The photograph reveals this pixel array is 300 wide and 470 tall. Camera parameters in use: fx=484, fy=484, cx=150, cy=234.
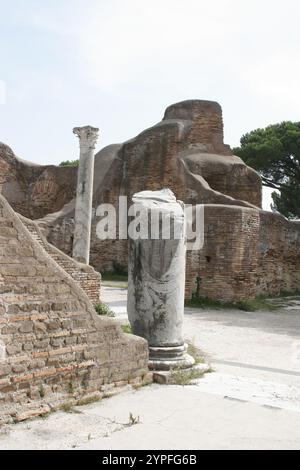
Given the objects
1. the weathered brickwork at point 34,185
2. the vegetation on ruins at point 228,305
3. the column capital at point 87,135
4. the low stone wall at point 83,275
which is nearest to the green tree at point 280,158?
the weathered brickwork at point 34,185

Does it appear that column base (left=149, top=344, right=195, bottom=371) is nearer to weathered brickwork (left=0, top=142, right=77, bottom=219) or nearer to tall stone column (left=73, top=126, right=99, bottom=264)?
tall stone column (left=73, top=126, right=99, bottom=264)

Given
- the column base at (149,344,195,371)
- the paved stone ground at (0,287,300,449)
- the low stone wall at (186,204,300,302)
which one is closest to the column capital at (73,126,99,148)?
the low stone wall at (186,204,300,302)

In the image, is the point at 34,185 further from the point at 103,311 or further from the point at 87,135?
the point at 103,311

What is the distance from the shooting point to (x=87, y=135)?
40.4 feet

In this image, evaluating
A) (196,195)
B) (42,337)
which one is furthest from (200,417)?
(196,195)

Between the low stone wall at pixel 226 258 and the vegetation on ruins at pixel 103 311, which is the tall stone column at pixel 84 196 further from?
the vegetation on ruins at pixel 103 311

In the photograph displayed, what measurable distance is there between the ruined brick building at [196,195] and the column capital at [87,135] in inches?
139

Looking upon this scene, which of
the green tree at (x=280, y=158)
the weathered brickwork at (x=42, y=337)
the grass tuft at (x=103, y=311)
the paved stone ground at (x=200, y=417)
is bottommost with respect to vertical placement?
the paved stone ground at (x=200, y=417)

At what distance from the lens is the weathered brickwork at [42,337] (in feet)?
11.4
